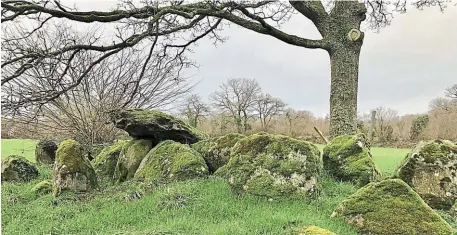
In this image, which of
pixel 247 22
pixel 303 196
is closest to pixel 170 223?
pixel 303 196

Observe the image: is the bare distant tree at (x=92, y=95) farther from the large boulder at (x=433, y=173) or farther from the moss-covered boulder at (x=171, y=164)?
the large boulder at (x=433, y=173)

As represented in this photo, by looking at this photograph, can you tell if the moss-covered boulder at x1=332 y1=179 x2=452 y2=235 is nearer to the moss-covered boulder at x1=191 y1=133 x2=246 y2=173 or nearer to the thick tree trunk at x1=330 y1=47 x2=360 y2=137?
the moss-covered boulder at x1=191 y1=133 x2=246 y2=173

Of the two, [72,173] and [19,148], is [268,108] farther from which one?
[72,173]

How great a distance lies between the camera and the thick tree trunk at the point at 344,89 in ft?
37.1

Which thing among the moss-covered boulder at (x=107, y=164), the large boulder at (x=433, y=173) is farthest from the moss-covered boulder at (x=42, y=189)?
the large boulder at (x=433, y=173)

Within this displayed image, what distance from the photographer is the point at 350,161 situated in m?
7.78

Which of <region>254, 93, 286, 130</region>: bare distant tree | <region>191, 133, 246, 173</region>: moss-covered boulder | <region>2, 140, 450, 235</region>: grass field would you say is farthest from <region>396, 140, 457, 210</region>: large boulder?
<region>254, 93, 286, 130</region>: bare distant tree

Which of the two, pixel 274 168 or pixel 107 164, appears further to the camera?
pixel 107 164

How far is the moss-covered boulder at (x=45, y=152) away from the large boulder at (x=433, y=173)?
1031cm

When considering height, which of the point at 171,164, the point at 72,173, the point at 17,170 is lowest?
the point at 17,170

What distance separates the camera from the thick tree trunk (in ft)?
37.1

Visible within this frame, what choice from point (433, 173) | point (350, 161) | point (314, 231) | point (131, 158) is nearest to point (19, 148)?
point (131, 158)

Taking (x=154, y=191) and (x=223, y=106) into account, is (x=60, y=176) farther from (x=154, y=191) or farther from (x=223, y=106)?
(x=223, y=106)

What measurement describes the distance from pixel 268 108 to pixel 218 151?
27931mm
